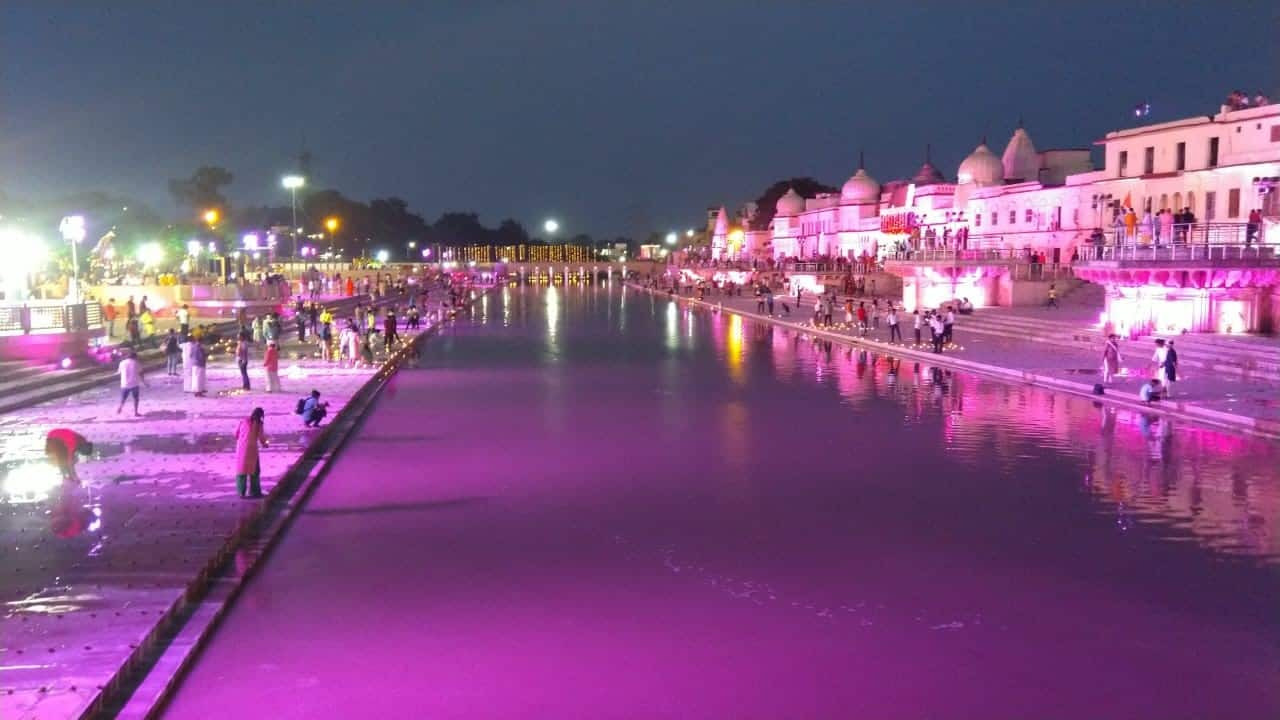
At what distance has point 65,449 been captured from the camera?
11.5m

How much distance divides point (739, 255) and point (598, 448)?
9529 cm

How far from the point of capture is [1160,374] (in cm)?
1848

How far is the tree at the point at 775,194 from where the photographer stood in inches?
4301

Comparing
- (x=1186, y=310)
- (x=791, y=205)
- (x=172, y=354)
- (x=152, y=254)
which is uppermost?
(x=791, y=205)

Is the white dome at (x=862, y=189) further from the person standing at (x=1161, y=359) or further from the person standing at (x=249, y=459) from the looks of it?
the person standing at (x=249, y=459)

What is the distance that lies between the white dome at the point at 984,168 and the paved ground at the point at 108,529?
1761 inches

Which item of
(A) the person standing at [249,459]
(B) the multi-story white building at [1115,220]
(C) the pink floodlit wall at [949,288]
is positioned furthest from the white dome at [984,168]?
(A) the person standing at [249,459]

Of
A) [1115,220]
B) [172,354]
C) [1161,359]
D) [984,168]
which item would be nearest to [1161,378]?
[1161,359]

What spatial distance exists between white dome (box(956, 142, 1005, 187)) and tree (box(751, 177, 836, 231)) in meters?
53.0

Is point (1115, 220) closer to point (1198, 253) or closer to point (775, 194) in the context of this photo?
point (1198, 253)

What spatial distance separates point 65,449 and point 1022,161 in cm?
5261

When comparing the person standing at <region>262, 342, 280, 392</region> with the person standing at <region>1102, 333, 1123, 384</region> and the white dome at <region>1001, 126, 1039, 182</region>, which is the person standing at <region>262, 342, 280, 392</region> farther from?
the white dome at <region>1001, 126, 1039, 182</region>

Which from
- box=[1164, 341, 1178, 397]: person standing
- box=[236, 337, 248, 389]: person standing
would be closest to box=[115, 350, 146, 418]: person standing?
box=[236, 337, 248, 389]: person standing

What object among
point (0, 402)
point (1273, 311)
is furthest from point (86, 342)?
point (1273, 311)
